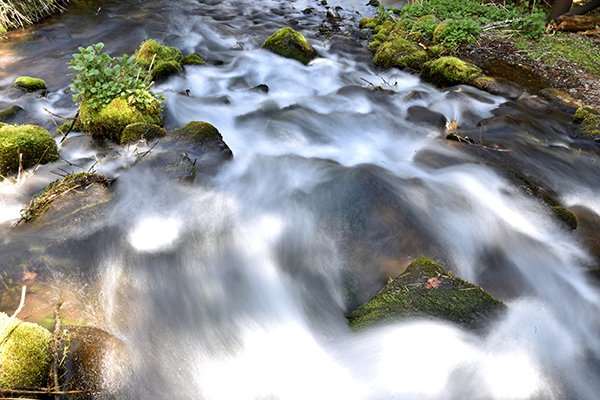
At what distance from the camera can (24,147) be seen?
4.24 meters

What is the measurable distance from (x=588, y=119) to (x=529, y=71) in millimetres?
1986

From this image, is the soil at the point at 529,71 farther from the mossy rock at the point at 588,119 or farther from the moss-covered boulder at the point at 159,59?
the moss-covered boulder at the point at 159,59

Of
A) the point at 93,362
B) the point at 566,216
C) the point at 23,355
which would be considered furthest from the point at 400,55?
the point at 23,355

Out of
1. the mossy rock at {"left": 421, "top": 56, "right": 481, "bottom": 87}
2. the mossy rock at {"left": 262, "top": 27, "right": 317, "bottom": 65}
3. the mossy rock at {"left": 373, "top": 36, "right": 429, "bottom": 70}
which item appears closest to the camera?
the mossy rock at {"left": 421, "top": 56, "right": 481, "bottom": 87}

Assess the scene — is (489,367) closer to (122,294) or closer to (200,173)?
(122,294)

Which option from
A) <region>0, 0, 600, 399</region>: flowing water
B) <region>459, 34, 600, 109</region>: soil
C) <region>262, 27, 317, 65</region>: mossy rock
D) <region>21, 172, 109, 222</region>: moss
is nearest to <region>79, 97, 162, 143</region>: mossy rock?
<region>0, 0, 600, 399</region>: flowing water

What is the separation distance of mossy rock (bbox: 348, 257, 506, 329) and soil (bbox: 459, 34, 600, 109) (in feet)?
17.7

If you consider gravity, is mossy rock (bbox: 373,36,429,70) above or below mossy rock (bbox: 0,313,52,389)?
below

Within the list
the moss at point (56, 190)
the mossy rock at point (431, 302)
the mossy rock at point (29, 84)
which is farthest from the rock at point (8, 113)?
the mossy rock at point (431, 302)

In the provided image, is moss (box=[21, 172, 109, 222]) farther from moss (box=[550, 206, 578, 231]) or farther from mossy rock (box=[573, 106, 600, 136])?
mossy rock (box=[573, 106, 600, 136])

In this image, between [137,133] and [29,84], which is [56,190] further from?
[29,84]

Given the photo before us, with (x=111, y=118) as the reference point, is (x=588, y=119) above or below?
below

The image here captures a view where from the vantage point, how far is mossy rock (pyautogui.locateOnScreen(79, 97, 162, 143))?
4.77 meters

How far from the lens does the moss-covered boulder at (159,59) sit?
22.3 ft
